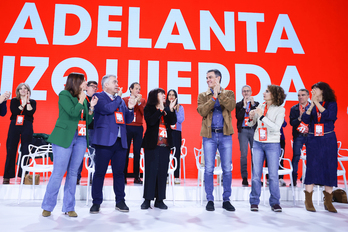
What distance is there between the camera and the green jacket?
266cm

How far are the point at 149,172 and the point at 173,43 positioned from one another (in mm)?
3449

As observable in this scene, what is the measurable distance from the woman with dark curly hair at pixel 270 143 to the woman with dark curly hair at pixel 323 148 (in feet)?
1.43

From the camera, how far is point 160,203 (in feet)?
10.9

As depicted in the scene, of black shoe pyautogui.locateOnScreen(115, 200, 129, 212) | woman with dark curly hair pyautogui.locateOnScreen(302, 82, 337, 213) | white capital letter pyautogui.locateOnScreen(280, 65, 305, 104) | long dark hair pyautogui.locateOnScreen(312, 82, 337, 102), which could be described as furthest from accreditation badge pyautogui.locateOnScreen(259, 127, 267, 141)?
white capital letter pyautogui.locateOnScreen(280, 65, 305, 104)

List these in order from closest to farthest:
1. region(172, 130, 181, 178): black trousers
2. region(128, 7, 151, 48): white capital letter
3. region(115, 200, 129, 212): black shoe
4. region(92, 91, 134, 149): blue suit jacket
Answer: region(92, 91, 134, 149): blue suit jacket → region(115, 200, 129, 212): black shoe → region(172, 130, 181, 178): black trousers → region(128, 7, 151, 48): white capital letter

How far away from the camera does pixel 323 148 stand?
330 centimetres

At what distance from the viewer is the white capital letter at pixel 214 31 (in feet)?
19.7

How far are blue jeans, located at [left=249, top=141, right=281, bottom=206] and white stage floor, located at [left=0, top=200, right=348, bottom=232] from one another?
0.19 meters

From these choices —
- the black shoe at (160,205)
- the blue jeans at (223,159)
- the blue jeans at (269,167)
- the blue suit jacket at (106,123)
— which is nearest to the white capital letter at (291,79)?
the blue jeans at (269,167)

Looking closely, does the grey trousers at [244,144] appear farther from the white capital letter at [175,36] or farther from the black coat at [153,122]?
the white capital letter at [175,36]

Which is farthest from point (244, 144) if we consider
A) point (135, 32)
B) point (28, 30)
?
point (28, 30)

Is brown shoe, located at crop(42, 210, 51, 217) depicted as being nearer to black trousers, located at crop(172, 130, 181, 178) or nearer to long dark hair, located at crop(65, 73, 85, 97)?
long dark hair, located at crop(65, 73, 85, 97)

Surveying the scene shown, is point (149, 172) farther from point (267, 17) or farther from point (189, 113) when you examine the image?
point (267, 17)

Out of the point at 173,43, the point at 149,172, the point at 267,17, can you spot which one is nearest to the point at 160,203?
the point at 149,172
